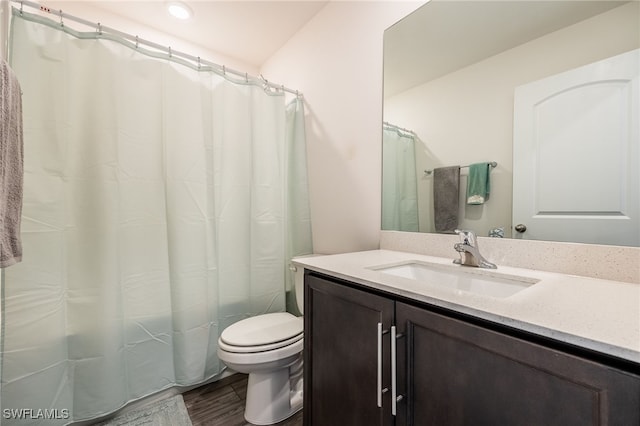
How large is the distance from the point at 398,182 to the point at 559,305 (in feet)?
3.03

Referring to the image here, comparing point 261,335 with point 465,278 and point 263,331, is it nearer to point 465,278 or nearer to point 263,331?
point 263,331

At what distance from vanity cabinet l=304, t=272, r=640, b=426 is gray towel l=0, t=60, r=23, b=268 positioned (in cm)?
100

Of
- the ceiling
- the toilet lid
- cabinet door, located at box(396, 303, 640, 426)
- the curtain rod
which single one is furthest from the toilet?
the ceiling

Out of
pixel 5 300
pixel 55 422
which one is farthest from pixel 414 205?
pixel 55 422

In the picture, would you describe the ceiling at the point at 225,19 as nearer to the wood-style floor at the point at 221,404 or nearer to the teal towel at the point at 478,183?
the teal towel at the point at 478,183

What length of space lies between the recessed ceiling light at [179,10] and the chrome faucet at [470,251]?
211 centimetres

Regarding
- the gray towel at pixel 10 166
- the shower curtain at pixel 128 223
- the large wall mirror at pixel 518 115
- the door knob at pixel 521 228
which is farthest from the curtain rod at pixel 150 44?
the door knob at pixel 521 228

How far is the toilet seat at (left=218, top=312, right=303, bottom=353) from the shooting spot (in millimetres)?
1267

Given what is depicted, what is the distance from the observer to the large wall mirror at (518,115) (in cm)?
81

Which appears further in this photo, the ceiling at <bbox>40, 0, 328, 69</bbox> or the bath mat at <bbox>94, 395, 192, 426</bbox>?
the ceiling at <bbox>40, 0, 328, 69</bbox>

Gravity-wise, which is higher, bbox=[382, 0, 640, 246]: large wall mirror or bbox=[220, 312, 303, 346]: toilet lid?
bbox=[382, 0, 640, 246]: large wall mirror

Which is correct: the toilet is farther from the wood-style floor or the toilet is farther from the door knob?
the door knob

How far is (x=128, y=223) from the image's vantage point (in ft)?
4.42

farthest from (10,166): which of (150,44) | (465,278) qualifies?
(465,278)
